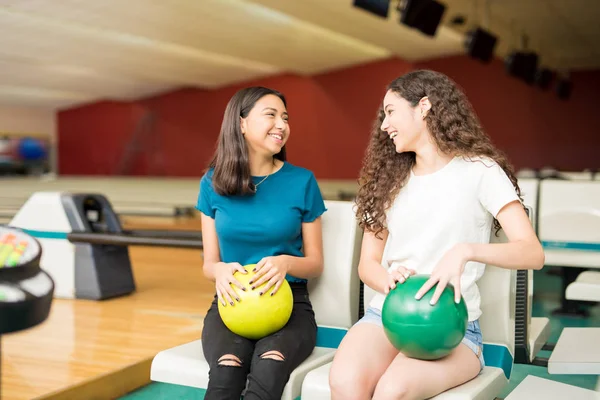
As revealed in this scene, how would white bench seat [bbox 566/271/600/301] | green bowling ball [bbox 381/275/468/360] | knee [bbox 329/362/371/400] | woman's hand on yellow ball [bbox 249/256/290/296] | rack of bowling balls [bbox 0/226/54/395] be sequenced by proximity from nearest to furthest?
rack of bowling balls [bbox 0/226/54/395], green bowling ball [bbox 381/275/468/360], knee [bbox 329/362/371/400], woman's hand on yellow ball [bbox 249/256/290/296], white bench seat [bbox 566/271/600/301]

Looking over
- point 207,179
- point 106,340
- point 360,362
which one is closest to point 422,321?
point 360,362

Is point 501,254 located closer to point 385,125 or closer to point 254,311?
point 385,125

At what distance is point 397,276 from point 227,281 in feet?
1.55

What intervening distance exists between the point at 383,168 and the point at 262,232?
0.39 metres

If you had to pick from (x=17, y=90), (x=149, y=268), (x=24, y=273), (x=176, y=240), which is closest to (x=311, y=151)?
(x=17, y=90)

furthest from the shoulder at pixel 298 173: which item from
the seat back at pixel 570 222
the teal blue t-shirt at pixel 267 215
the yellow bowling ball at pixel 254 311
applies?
the seat back at pixel 570 222

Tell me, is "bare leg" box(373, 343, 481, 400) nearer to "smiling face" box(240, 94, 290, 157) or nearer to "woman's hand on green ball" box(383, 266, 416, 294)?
"woman's hand on green ball" box(383, 266, 416, 294)

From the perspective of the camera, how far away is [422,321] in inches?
54.0

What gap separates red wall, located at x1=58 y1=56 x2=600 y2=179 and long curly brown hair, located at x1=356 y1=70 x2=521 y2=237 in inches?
471

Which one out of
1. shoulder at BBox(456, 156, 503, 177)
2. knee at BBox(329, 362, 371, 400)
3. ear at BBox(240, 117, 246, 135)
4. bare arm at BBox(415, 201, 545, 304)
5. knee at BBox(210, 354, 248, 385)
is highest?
shoulder at BBox(456, 156, 503, 177)

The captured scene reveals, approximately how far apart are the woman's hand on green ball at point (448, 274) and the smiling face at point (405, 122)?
330 millimetres

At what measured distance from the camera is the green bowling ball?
1370 millimetres

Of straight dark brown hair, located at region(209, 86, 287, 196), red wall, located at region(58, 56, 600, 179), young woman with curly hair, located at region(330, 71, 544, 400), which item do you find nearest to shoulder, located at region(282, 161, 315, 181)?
straight dark brown hair, located at region(209, 86, 287, 196)

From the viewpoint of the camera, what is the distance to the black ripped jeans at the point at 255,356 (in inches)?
62.2
